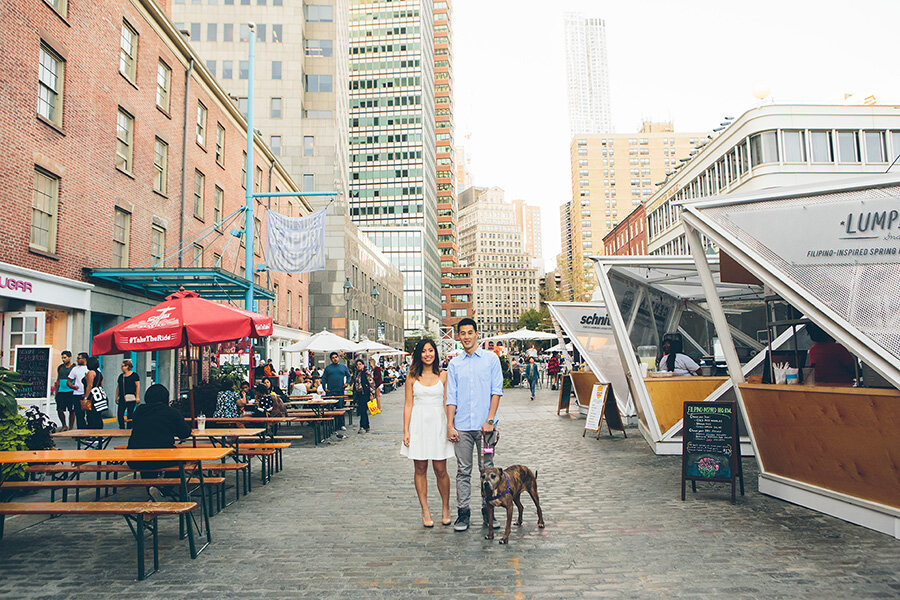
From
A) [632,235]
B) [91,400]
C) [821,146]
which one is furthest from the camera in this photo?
[632,235]

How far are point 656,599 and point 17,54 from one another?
Result: 16984 millimetres

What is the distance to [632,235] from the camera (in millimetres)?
78625

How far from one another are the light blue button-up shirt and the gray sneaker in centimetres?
79

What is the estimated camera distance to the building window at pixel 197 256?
25.4 metres

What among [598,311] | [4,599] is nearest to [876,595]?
[4,599]

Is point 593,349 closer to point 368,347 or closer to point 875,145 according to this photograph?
point 368,347

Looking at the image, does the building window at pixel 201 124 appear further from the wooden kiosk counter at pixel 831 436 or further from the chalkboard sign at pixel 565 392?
the wooden kiosk counter at pixel 831 436

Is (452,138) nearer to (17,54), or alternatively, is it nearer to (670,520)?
(17,54)

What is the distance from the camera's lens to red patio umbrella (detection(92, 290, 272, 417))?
348 inches

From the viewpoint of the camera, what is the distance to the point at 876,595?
4.36m

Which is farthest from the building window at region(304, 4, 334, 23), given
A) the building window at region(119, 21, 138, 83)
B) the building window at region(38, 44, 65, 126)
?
the building window at region(38, 44, 65, 126)

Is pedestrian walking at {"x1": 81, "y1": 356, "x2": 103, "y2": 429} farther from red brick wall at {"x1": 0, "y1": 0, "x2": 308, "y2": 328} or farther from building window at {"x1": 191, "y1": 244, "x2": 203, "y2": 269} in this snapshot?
building window at {"x1": 191, "y1": 244, "x2": 203, "y2": 269}

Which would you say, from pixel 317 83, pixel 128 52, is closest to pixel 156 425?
pixel 128 52

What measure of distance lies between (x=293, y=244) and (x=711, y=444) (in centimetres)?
1587
